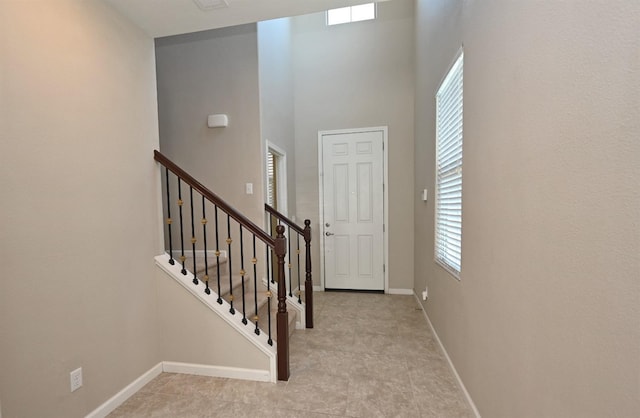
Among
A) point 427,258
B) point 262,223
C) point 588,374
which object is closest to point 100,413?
point 262,223

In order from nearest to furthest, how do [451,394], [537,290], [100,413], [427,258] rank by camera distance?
1. [537,290]
2. [100,413]
3. [451,394]
4. [427,258]

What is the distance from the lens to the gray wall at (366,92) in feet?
13.1

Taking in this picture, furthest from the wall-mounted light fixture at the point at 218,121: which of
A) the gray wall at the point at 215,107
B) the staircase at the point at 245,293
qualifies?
the staircase at the point at 245,293

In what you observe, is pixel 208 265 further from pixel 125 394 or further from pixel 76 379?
pixel 76 379

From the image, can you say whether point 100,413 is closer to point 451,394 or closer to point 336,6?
point 451,394

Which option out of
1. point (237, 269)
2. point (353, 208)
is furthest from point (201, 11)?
point (353, 208)

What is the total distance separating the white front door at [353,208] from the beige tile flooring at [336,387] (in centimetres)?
148

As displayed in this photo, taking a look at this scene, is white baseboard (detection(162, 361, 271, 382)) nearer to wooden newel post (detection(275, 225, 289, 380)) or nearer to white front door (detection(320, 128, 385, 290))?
wooden newel post (detection(275, 225, 289, 380))

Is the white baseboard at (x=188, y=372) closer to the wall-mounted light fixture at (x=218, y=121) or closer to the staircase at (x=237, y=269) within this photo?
the staircase at (x=237, y=269)

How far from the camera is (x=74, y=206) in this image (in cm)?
155

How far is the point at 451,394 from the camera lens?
6.13 feet

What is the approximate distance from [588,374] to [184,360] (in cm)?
236

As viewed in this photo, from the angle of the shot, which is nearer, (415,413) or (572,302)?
(572,302)

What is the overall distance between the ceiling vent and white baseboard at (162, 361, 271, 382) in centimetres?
252
